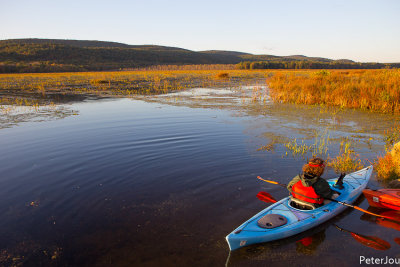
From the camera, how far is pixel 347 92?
1608 cm

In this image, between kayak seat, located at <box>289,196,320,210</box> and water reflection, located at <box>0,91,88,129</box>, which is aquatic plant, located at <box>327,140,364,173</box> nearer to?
kayak seat, located at <box>289,196,320,210</box>

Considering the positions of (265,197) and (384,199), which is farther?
(265,197)

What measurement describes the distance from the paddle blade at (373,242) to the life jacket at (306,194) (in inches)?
36.0

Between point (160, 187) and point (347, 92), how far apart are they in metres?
14.5

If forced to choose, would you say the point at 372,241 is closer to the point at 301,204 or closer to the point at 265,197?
the point at 301,204

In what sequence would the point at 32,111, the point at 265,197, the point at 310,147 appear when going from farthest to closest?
the point at 32,111, the point at 310,147, the point at 265,197

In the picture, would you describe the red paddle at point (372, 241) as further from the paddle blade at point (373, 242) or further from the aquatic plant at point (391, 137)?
the aquatic plant at point (391, 137)

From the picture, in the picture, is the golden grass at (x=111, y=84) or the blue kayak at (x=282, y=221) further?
the golden grass at (x=111, y=84)

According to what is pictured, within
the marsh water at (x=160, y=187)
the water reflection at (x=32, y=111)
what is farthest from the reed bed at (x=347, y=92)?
the water reflection at (x=32, y=111)

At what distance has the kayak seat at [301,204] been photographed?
5.40 meters

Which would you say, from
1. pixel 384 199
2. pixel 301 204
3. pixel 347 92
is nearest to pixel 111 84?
pixel 347 92

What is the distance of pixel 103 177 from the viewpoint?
7.54m

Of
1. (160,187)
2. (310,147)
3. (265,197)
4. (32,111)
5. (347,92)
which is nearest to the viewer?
(265,197)

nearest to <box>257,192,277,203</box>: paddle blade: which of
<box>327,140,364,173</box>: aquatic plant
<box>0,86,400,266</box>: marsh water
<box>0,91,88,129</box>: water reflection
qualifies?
<box>0,86,400,266</box>: marsh water
